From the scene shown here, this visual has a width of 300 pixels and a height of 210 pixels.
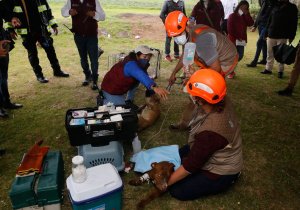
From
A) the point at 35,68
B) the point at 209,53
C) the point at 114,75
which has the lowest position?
the point at 35,68

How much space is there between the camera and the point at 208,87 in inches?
101

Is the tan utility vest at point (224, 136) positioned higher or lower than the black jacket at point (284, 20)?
lower

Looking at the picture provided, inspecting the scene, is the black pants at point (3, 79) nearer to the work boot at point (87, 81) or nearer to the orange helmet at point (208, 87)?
the work boot at point (87, 81)

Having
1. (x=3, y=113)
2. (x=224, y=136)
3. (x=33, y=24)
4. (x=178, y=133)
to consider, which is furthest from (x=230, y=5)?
(x=3, y=113)

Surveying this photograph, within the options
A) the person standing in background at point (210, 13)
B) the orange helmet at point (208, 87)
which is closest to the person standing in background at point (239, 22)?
the person standing in background at point (210, 13)

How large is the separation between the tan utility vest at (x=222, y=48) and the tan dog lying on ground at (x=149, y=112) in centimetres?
106

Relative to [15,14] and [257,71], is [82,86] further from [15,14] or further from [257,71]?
[257,71]

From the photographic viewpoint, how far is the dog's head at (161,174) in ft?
9.80

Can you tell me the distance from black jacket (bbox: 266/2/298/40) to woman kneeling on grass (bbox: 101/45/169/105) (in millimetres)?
4267

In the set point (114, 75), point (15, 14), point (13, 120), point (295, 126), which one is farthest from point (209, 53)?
point (15, 14)

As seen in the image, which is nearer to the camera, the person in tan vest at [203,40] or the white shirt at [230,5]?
the person in tan vest at [203,40]

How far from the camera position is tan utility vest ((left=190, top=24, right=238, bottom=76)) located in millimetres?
3728

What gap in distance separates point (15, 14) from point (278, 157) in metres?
5.76

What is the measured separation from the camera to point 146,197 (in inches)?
119
